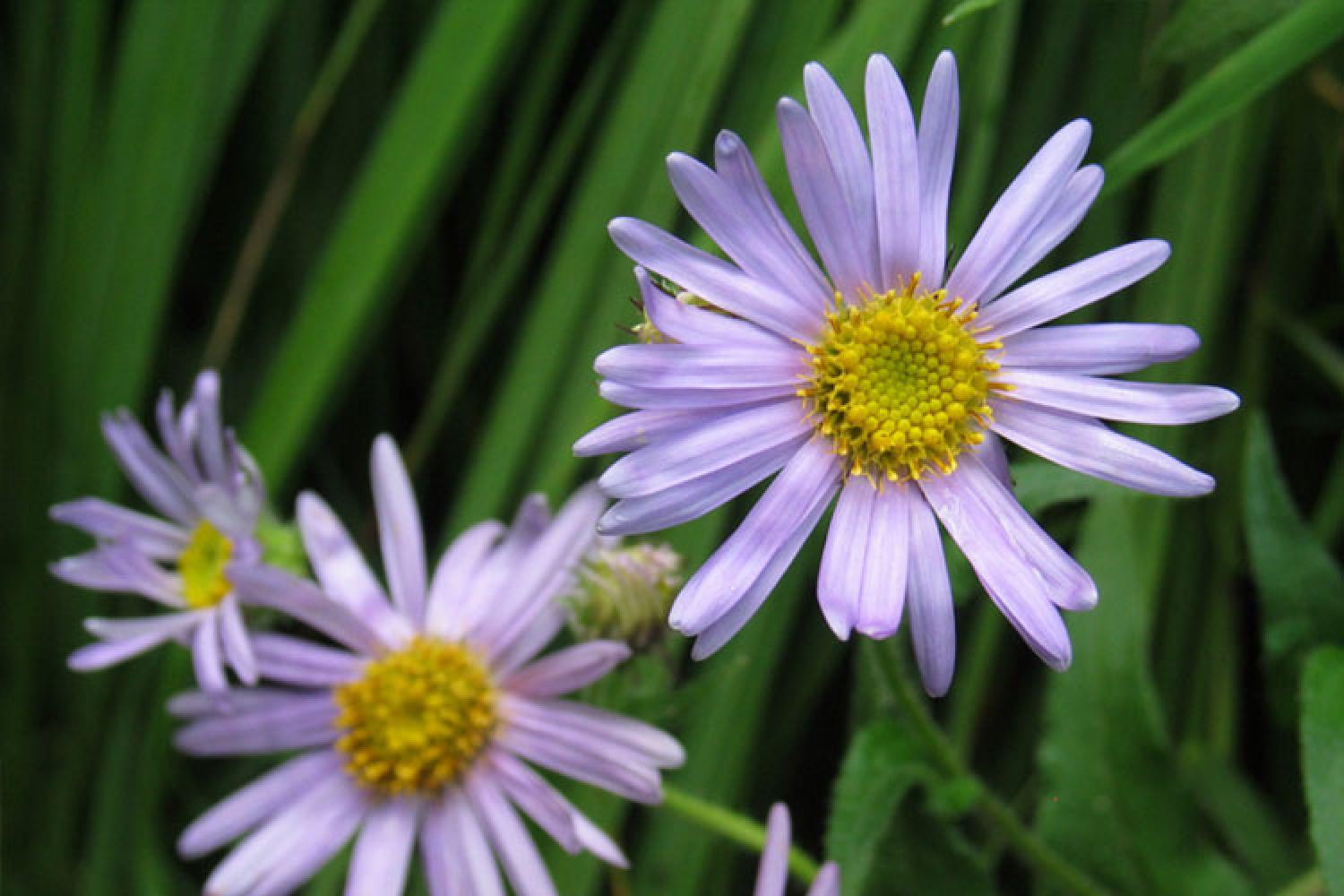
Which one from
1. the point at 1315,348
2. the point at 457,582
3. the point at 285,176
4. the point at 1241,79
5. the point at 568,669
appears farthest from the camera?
the point at 285,176

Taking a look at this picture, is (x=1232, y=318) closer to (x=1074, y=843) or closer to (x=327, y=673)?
(x=1074, y=843)

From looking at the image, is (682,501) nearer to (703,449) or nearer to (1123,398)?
(703,449)

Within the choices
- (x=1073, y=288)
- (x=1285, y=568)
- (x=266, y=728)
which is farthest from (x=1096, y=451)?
(x=266, y=728)

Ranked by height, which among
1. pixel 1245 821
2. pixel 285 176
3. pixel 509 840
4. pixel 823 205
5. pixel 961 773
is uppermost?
pixel 285 176

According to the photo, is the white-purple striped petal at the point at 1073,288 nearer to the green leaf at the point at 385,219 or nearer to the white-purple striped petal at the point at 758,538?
the white-purple striped petal at the point at 758,538

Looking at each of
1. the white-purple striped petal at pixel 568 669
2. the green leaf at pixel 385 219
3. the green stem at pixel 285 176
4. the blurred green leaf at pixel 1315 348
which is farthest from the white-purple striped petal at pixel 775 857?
the green stem at pixel 285 176

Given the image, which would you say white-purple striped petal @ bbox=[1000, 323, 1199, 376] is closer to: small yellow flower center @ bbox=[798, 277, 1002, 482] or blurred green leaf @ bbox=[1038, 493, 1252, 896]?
small yellow flower center @ bbox=[798, 277, 1002, 482]

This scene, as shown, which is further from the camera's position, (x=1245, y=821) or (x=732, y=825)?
(x=1245, y=821)

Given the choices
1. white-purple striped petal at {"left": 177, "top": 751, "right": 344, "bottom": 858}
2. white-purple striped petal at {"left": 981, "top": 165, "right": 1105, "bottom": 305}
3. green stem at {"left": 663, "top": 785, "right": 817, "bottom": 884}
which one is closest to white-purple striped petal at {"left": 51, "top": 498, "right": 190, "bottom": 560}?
white-purple striped petal at {"left": 177, "top": 751, "right": 344, "bottom": 858}
